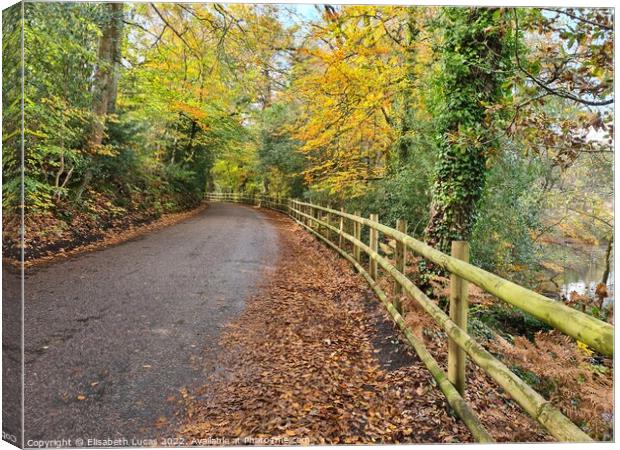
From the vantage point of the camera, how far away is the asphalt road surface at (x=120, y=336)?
7.32 ft

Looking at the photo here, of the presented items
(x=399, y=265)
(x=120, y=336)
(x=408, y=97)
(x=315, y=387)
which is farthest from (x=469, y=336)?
(x=408, y=97)

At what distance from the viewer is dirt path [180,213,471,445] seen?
7.38 ft

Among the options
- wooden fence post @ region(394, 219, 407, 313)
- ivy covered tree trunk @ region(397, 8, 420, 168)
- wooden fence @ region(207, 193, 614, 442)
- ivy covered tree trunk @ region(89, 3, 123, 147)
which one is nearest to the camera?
wooden fence @ region(207, 193, 614, 442)

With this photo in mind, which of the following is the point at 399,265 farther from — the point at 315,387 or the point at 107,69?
the point at 107,69

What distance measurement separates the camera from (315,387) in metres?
2.68

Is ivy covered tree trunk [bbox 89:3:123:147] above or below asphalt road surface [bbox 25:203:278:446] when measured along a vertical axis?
above

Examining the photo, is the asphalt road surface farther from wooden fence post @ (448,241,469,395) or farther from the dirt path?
wooden fence post @ (448,241,469,395)

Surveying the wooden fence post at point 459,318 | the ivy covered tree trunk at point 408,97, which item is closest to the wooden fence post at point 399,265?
the wooden fence post at point 459,318

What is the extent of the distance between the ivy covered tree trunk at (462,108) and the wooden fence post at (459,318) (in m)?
1.63

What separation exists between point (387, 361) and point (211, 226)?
823 cm

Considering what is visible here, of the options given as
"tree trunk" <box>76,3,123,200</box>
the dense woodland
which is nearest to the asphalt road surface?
the dense woodland

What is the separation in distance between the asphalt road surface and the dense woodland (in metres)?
0.65

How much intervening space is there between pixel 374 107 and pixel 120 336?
515 cm

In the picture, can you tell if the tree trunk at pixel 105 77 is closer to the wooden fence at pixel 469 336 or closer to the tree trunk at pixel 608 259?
the wooden fence at pixel 469 336
